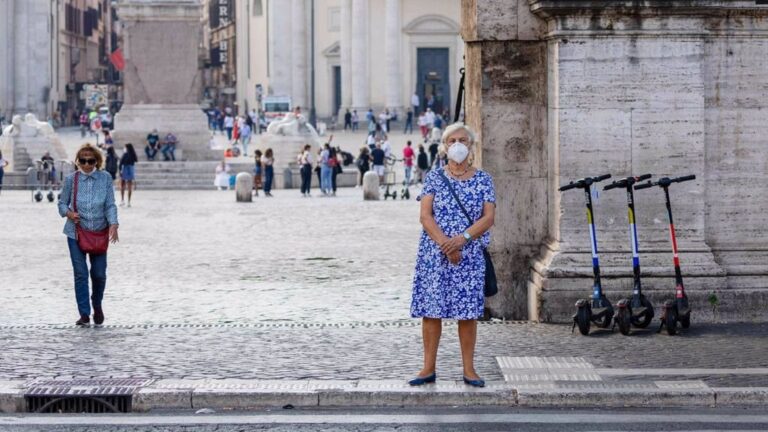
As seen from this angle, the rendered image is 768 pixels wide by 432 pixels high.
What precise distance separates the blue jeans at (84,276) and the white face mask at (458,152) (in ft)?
15.1

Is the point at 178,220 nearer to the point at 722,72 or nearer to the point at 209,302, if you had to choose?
the point at 209,302

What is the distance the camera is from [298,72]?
339 ft

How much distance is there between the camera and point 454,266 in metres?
10.8

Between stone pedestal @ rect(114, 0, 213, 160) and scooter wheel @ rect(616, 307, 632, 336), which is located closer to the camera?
scooter wheel @ rect(616, 307, 632, 336)

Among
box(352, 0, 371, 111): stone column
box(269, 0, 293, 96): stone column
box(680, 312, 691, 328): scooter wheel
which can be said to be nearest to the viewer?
box(680, 312, 691, 328): scooter wheel

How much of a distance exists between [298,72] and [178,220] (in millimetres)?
71732

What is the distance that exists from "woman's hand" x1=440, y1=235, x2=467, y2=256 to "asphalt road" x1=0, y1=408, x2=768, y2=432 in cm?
95

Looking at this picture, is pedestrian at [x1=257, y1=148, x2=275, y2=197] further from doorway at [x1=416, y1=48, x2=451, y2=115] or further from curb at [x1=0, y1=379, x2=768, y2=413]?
doorway at [x1=416, y1=48, x2=451, y2=115]

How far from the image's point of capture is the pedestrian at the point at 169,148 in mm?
49594

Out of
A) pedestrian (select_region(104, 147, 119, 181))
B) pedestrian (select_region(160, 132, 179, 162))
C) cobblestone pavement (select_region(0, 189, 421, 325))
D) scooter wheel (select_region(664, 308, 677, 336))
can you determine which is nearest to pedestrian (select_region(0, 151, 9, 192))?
pedestrian (select_region(160, 132, 179, 162))

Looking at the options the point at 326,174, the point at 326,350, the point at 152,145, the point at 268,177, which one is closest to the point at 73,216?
the point at 326,350

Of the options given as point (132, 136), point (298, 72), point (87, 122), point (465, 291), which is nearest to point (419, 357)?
Answer: point (465, 291)

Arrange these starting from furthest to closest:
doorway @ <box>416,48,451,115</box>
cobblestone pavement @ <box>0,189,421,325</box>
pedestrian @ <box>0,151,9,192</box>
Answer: doorway @ <box>416,48,451,115</box>
pedestrian @ <box>0,151,9,192</box>
cobblestone pavement @ <box>0,189,421,325</box>

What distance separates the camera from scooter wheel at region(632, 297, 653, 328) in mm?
13453
